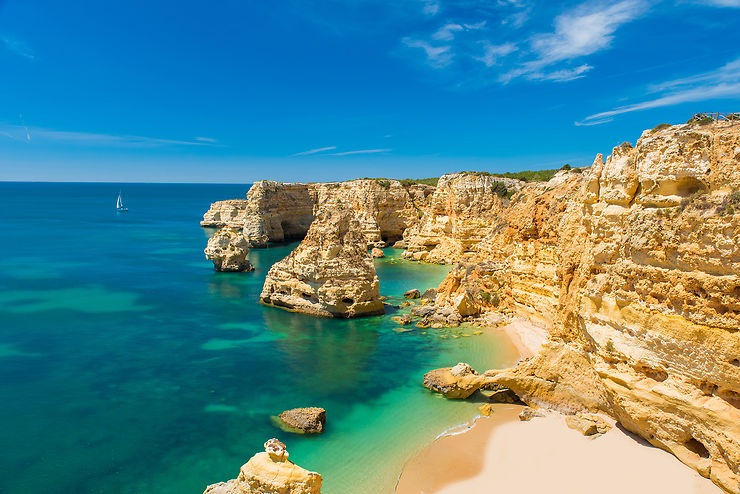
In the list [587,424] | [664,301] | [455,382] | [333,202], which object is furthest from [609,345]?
[333,202]

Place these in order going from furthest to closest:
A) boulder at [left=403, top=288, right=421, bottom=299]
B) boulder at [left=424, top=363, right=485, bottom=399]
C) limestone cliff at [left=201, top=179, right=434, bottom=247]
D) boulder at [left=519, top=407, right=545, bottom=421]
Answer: limestone cliff at [left=201, top=179, right=434, bottom=247]
boulder at [left=403, top=288, right=421, bottom=299]
boulder at [left=424, top=363, right=485, bottom=399]
boulder at [left=519, top=407, right=545, bottom=421]

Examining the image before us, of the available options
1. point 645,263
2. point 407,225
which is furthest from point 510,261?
point 407,225

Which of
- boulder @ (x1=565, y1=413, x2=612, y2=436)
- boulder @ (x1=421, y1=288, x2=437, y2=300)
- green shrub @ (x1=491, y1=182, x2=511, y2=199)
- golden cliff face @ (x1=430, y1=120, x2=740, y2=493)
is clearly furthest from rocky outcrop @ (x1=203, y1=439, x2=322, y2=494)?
green shrub @ (x1=491, y1=182, x2=511, y2=199)

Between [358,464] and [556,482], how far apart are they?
17.3ft

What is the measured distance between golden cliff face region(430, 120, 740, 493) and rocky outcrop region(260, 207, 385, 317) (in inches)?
575

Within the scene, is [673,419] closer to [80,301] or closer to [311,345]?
[311,345]

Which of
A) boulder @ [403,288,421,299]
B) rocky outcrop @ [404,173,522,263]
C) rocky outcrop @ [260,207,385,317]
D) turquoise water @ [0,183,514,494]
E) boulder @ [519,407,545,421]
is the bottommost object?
turquoise water @ [0,183,514,494]

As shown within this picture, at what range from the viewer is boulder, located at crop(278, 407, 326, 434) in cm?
1409

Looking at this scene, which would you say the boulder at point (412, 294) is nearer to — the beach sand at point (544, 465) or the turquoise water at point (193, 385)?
the turquoise water at point (193, 385)

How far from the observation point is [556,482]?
10.9 metres

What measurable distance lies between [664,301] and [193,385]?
54.9 feet

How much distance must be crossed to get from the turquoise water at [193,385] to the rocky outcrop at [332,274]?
117cm

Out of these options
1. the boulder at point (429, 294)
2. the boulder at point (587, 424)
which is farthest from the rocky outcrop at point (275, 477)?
the boulder at point (429, 294)

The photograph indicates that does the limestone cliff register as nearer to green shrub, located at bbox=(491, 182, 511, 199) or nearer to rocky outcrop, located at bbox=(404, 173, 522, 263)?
rocky outcrop, located at bbox=(404, 173, 522, 263)
